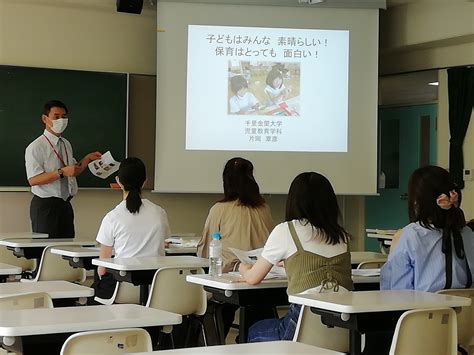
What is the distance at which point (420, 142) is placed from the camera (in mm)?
9062

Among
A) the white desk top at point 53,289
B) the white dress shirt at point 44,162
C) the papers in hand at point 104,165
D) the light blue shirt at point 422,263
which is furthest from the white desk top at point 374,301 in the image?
the papers in hand at point 104,165

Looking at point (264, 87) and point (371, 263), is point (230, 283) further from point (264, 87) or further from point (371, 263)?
point (264, 87)

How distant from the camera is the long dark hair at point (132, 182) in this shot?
4.95 meters

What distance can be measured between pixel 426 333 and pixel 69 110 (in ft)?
17.9

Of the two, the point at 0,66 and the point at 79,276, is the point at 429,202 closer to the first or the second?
the point at 79,276

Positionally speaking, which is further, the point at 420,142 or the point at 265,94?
the point at 420,142

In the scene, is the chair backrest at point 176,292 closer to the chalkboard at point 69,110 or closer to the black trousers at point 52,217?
the black trousers at point 52,217

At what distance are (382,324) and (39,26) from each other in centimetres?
568

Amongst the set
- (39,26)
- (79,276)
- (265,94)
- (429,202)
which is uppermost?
(39,26)

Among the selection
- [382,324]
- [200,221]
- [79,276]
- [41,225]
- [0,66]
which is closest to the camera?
[382,324]

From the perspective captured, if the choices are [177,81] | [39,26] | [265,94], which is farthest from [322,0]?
[39,26]

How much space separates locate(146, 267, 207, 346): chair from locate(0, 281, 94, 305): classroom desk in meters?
0.70

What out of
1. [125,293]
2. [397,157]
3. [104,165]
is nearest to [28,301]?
[125,293]

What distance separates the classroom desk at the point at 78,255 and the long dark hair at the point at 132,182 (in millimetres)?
367
